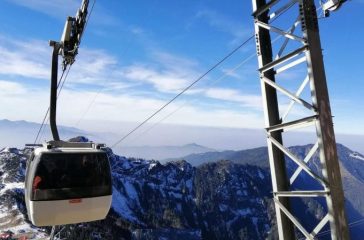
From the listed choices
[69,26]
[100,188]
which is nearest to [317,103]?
[100,188]

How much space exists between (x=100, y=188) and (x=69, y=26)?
8.45 m

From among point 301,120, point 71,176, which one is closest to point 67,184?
point 71,176

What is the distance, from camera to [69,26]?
1944cm

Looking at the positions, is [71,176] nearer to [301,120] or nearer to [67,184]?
[67,184]

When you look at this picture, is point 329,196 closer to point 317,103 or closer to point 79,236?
point 317,103

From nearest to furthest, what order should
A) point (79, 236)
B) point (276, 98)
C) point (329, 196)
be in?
1. point (329, 196)
2. point (276, 98)
3. point (79, 236)

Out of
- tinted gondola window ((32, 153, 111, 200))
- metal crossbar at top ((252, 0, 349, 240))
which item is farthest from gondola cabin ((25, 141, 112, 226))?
metal crossbar at top ((252, 0, 349, 240))

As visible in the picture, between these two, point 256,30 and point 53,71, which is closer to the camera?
point 256,30

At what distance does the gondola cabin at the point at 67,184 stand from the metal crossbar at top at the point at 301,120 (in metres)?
9.01

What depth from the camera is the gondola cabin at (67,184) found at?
15227mm

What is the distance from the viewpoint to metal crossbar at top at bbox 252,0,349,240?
25.8ft

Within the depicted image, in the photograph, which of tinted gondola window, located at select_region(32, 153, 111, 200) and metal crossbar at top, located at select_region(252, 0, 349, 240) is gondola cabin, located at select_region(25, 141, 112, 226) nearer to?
Result: tinted gondola window, located at select_region(32, 153, 111, 200)

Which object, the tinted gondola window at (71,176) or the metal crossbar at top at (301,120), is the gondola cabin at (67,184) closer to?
the tinted gondola window at (71,176)

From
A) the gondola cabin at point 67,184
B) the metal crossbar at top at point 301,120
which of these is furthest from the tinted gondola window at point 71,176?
the metal crossbar at top at point 301,120
